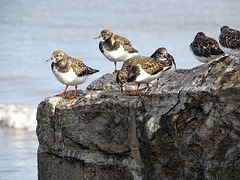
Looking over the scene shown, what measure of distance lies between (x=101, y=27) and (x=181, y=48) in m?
5.97

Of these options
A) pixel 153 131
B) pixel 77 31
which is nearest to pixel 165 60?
pixel 153 131

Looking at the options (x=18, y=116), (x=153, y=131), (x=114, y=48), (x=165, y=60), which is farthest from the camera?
(x=18, y=116)

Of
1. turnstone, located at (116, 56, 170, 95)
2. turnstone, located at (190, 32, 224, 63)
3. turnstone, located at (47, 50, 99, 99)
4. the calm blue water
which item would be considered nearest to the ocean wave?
the calm blue water

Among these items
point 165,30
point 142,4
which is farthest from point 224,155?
point 142,4

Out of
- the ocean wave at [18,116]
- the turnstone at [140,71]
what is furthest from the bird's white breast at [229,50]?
the ocean wave at [18,116]

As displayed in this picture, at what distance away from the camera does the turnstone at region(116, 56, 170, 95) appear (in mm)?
6316

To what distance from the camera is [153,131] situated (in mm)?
4887

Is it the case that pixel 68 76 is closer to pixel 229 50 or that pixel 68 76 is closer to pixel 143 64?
pixel 143 64

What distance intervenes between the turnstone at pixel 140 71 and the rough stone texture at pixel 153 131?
0.45 meters

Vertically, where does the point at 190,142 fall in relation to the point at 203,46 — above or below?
below

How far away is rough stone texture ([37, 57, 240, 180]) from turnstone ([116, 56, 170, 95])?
1.48 ft

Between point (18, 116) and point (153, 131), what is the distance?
23.5ft

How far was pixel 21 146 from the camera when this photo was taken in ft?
31.2

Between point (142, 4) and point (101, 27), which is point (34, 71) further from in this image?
point (142, 4)
